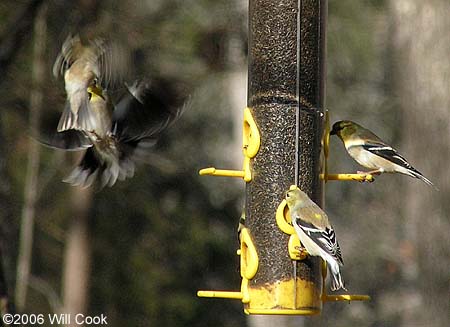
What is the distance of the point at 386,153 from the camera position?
22.3 ft

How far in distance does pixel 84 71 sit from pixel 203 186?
694 centimetres

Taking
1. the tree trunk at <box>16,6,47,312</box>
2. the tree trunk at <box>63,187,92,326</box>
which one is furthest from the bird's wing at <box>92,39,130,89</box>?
the tree trunk at <box>63,187,92,326</box>

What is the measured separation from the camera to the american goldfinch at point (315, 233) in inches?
224

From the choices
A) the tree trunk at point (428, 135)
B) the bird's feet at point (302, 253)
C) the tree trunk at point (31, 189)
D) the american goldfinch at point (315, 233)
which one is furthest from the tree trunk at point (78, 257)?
the american goldfinch at point (315, 233)

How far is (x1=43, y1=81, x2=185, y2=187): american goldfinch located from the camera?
627cm

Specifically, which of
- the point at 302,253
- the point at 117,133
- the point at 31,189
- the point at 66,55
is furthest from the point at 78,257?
the point at 302,253

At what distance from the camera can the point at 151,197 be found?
1288 centimetres

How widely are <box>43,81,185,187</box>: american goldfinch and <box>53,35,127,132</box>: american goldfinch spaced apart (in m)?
0.04

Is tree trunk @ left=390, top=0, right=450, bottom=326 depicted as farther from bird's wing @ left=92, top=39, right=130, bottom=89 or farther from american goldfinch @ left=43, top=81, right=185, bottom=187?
bird's wing @ left=92, top=39, right=130, bottom=89

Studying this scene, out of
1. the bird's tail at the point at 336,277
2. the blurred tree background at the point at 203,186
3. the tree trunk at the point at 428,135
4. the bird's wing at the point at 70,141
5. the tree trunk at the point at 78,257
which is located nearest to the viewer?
the bird's tail at the point at 336,277

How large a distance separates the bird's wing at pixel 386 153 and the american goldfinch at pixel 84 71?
1.58 metres

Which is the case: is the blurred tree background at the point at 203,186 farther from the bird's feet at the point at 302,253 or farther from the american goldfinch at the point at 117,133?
the bird's feet at the point at 302,253

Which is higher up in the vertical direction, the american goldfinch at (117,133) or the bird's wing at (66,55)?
the bird's wing at (66,55)

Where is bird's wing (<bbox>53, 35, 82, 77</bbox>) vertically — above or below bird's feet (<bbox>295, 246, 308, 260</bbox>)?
above
